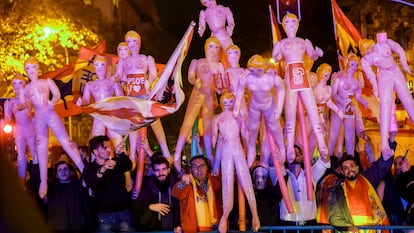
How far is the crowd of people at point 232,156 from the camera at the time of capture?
611cm

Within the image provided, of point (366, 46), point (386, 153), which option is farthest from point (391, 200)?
point (366, 46)

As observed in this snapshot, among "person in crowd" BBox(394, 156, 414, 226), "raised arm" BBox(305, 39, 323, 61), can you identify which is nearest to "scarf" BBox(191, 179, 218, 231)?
"raised arm" BBox(305, 39, 323, 61)

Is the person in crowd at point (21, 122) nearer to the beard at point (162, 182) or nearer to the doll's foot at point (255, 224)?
the beard at point (162, 182)

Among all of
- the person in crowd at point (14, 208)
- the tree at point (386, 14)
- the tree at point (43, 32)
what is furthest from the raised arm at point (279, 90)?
the tree at point (386, 14)

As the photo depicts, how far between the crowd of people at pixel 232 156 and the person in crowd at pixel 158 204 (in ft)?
0.04

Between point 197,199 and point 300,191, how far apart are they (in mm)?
1286

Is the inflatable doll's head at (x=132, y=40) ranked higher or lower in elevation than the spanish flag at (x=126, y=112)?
higher

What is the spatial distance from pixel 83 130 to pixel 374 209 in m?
13.8

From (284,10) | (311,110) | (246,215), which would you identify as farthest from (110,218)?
(284,10)

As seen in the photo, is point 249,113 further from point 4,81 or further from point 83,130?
point 83,130

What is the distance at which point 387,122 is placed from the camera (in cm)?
705

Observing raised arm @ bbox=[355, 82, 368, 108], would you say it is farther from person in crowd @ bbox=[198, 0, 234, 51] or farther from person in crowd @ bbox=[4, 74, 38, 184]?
person in crowd @ bbox=[4, 74, 38, 184]

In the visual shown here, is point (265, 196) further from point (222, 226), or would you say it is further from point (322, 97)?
point (322, 97)

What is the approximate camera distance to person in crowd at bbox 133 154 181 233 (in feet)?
20.0
